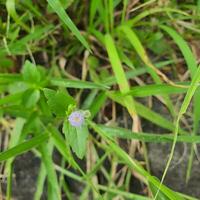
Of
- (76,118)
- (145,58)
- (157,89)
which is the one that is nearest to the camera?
(76,118)

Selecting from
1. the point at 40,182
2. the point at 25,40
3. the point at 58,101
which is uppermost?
the point at 25,40

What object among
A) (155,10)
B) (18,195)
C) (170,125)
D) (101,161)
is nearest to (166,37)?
(155,10)

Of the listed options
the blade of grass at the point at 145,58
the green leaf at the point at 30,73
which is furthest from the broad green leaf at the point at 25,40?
the blade of grass at the point at 145,58

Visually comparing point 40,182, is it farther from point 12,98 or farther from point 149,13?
point 149,13

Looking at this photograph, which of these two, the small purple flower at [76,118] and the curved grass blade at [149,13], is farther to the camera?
the curved grass blade at [149,13]

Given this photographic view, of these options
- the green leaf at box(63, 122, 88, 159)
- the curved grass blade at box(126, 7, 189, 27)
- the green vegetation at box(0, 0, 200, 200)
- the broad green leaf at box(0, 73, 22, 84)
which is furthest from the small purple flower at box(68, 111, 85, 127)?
the curved grass blade at box(126, 7, 189, 27)

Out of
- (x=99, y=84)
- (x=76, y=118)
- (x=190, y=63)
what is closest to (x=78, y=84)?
(x=99, y=84)

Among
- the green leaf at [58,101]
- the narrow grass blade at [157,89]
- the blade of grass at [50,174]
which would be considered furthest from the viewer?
the blade of grass at [50,174]

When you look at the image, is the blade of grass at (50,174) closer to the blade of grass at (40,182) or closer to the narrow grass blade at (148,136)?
the blade of grass at (40,182)
